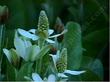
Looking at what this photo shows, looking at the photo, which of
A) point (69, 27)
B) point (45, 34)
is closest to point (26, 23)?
point (69, 27)

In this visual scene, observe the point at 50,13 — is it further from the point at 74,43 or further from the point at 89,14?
the point at 74,43

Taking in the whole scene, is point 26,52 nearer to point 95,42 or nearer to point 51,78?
point 51,78

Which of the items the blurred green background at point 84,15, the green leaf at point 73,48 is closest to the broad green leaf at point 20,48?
the green leaf at point 73,48

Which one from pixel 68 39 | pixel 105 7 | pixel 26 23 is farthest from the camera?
pixel 105 7

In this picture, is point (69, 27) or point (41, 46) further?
point (69, 27)

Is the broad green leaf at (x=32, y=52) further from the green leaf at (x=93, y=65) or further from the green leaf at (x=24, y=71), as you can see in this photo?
the green leaf at (x=93, y=65)

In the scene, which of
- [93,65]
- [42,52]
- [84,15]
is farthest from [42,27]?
[84,15]
